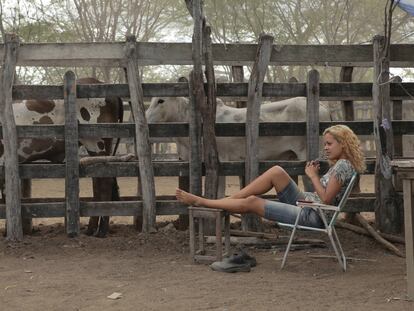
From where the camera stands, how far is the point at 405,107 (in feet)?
60.5

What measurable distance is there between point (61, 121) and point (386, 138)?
430 cm

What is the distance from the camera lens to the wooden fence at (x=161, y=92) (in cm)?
782

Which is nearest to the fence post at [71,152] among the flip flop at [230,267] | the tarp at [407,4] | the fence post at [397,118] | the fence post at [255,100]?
the fence post at [255,100]

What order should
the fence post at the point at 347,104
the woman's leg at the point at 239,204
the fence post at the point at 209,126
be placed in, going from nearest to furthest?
1. the woman's leg at the point at 239,204
2. the fence post at the point at 209,126
3. the fence post at the point at 347,104

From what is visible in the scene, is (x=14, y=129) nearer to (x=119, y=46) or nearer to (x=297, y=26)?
(x=119, y=46)

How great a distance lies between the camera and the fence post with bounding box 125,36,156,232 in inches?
307

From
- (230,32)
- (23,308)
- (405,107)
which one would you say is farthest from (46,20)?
(23,308)

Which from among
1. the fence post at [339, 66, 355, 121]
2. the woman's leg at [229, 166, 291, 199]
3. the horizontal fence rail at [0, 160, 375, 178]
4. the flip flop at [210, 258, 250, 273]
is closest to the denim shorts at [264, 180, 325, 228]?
the woman's leg at [229, 166, 291, 199]

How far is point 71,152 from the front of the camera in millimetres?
7836

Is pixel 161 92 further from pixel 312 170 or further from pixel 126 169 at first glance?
pixel 312 170

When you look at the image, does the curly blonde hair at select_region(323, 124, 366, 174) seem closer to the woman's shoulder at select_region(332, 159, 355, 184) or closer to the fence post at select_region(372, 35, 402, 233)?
the woman's shoulder at select_region(332, 159, 355, 184)

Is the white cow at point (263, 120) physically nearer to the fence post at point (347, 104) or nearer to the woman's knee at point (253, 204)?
the fence post at point (347, 104)

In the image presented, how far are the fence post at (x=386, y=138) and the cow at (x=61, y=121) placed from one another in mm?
3401

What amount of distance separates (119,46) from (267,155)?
3.20 m
